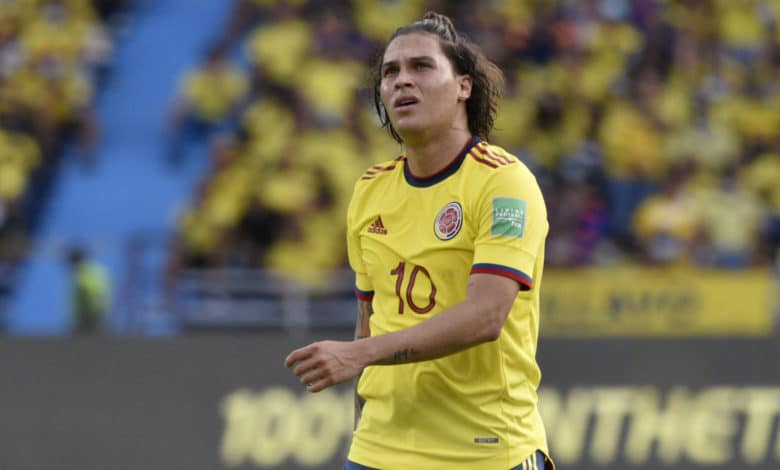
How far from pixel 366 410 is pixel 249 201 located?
22.1 feet

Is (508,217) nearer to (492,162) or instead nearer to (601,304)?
(492,162)

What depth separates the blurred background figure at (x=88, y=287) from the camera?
31.6ft

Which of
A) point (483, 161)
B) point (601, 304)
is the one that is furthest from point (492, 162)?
point (601, 304)

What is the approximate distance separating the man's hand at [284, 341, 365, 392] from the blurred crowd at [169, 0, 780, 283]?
20.4 ft

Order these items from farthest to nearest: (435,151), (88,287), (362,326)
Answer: (88,287) → (362,326) → (435,151)

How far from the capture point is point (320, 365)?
3.42 meters

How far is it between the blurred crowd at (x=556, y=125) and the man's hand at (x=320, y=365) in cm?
622

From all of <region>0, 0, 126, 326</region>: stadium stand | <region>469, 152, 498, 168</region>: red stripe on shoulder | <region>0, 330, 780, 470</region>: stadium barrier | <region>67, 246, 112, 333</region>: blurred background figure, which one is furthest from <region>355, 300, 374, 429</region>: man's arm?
<region>0, 0, 126, 326</region>: stadium stand

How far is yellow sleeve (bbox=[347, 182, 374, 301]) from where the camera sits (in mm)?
4199

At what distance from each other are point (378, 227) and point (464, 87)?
1.58 feet

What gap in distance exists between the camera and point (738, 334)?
941cm

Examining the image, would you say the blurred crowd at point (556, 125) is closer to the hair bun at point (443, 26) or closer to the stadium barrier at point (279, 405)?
the stadium barrier at point (279, 405)

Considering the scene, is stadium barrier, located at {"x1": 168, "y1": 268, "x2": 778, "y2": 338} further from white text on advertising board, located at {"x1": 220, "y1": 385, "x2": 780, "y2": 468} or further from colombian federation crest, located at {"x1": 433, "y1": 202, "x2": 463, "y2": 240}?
colombian federation crest, located at {"x1": 433, "y1": 202, "x2": 463, "y2": 240}

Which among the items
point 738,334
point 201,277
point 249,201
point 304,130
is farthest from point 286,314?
point 738,334
